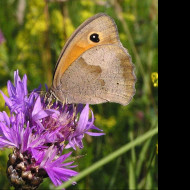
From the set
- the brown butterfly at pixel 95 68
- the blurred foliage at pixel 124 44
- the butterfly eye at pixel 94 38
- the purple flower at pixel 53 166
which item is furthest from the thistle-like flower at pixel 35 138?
the blurred foliage at pixel 124 44

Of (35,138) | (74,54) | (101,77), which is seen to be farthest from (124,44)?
(35,138)

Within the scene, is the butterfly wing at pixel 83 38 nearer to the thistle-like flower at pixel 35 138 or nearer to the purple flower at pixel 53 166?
the thistle-like flower at pixel 35 138

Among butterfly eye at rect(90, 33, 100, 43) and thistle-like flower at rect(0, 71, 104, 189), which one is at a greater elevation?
butterfly eye at rect(90, 33, 100, 43)

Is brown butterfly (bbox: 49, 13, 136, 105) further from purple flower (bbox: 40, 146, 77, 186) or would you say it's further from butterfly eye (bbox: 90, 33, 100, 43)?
purple flower (bbox: 40, 146, 77, 186)

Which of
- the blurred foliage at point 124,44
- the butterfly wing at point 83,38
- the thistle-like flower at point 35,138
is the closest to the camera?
the thistle-like flower at point 35,138

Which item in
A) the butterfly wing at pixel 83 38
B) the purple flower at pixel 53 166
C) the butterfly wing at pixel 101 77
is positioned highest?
the butterfly wing at pixel 83 38

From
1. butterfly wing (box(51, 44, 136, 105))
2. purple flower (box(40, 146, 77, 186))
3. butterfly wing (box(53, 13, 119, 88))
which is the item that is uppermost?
butterfly wing (box(53, 13, 119, 88))

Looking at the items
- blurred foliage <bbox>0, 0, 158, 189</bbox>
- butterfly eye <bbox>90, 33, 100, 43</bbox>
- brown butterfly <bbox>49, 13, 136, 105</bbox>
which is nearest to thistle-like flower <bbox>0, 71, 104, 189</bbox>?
brown butterfly <bbox>49, 13, 136, 105</bbox>

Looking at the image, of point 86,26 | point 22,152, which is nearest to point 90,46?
point 86,26
